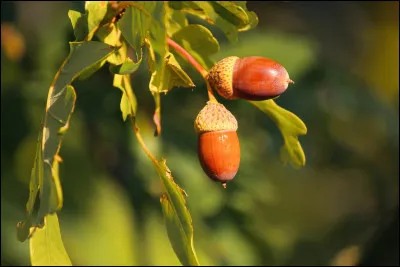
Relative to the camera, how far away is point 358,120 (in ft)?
7.12

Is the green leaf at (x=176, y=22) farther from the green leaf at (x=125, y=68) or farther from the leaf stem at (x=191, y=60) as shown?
the green leaf at (x=125, y=68)

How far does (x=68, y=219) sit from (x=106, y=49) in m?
1.04

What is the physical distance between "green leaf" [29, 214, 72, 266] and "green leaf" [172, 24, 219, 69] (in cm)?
32

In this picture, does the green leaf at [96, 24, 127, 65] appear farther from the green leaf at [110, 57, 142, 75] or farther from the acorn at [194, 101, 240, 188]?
the acorn at [194, 101, 240, 188]

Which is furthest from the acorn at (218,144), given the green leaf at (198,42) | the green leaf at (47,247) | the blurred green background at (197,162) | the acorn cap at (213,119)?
the blurred green background at (197,162)

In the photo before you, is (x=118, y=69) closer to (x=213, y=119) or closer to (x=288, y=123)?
(x=213, y=119)

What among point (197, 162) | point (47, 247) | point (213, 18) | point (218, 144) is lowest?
point (197, 162)

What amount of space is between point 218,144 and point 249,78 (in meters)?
0.10

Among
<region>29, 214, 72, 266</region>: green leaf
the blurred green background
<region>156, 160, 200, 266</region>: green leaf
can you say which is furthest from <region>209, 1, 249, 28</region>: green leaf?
the blurred green background

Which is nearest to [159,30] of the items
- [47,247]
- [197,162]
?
[47,247]

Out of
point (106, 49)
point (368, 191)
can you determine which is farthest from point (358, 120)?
point (106, 49)

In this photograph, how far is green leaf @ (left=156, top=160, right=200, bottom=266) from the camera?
0.93 m

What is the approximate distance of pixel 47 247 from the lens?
0.95 meters

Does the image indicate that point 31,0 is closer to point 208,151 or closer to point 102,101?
point 102,101
